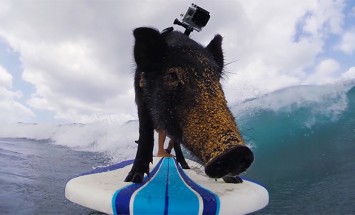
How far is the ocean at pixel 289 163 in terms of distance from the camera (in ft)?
13.3

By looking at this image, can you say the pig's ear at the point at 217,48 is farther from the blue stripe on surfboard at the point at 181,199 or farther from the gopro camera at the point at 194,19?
the blue stripe on surfboard at the point at 181,199

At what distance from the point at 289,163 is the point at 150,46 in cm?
459

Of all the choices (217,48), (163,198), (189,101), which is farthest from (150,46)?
(163,198)

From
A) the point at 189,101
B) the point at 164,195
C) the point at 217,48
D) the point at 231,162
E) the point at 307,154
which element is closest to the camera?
the point at 231,162

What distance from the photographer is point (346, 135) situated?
302 inches

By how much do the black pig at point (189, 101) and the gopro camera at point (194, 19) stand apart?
0.93 feet

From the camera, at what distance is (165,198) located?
2979mm

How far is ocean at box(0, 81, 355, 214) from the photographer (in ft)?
13.3

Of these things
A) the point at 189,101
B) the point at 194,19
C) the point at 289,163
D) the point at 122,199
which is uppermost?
the point at 194,19

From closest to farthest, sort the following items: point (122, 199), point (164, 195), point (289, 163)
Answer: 1. point (122, 199)
2. point (164, 195)
3. point (289, 163)

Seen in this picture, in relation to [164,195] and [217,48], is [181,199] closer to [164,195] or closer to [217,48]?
[164,195]

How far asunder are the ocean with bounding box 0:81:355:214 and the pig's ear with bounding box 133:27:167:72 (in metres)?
1.98

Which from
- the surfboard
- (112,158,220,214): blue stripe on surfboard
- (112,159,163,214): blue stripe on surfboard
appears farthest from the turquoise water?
(112,159,163,214): blue stripe on surfboard

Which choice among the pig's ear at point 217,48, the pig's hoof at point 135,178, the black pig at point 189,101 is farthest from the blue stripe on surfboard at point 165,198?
the pig's ear at point 217,48
